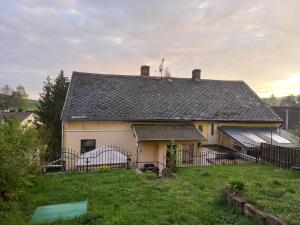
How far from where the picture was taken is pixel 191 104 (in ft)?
85.5

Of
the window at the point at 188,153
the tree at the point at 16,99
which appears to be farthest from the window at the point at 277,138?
the tree at the point at 16,99

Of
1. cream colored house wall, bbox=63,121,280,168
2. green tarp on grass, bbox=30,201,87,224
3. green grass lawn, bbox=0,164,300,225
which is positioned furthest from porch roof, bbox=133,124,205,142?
green tarp on grass, bbox=30,201,87,224

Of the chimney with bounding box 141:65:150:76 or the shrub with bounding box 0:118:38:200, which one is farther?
the chimney with bounding box 141:65:150:76

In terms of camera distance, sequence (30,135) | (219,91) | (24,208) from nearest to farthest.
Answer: (24,208) → (30,135) → (219,91)

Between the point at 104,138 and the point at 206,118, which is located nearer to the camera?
the point at 104,138

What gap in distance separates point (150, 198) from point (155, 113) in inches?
553

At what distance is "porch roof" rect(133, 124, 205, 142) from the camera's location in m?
20.7

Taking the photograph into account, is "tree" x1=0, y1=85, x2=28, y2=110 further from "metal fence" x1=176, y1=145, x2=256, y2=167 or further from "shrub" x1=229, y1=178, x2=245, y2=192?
"shrub" x1=229, y1=178, x2=245, y2=192

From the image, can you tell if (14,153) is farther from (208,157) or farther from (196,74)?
(196,74)

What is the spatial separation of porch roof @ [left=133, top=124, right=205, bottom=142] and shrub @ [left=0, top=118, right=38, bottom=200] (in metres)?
9.90

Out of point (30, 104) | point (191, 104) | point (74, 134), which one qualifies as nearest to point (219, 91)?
point (191, 104)

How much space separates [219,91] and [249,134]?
6.56 meters

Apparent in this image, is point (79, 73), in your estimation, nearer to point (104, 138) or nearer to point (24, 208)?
point (104, 138)

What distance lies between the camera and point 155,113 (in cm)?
2373
